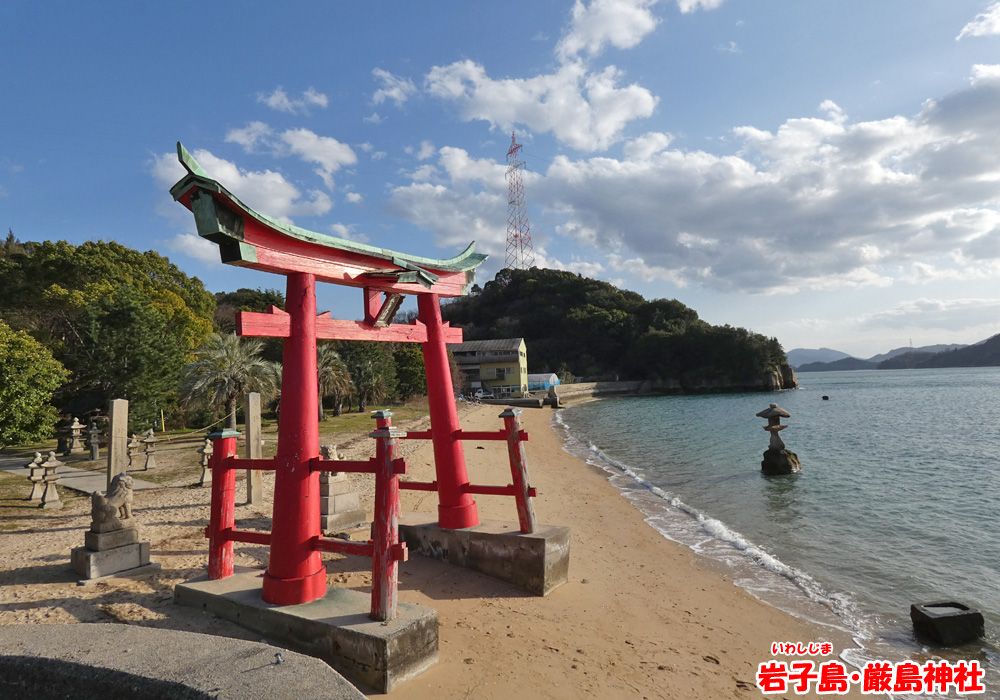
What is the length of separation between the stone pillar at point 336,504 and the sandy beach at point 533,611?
1.09m

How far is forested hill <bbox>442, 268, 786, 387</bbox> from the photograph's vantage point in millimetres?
77750

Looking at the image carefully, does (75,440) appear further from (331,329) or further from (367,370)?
(331,329)

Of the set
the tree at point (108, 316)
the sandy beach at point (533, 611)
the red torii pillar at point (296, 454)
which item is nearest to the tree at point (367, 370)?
the tree at point (108, 316)

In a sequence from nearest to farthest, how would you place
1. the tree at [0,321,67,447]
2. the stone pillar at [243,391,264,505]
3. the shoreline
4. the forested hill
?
the shoreline, the stone pillar at [243,391,264,505], the tree at [0,321,67,447], the forested hill

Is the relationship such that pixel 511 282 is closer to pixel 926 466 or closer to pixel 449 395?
pixel 926 466

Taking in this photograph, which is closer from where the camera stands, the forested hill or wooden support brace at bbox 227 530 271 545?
wooden support brace at bbox 227 530 271 545

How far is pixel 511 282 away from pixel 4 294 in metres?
78.9

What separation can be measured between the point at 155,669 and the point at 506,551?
4705mm

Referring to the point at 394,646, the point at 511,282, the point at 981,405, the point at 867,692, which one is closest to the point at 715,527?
the point at 867,692

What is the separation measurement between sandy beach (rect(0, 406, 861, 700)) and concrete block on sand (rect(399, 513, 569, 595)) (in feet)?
0.47

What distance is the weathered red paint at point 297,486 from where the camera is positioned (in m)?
4.92

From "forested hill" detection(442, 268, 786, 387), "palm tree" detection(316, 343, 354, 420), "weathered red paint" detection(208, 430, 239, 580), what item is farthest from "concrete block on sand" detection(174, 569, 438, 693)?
"forested hill" detection(442, 268, 786, 387)

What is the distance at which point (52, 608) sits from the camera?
5414 mm

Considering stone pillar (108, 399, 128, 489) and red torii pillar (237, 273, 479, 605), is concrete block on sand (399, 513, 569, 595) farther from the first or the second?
stone pillar (108, 399, 128, 489)
